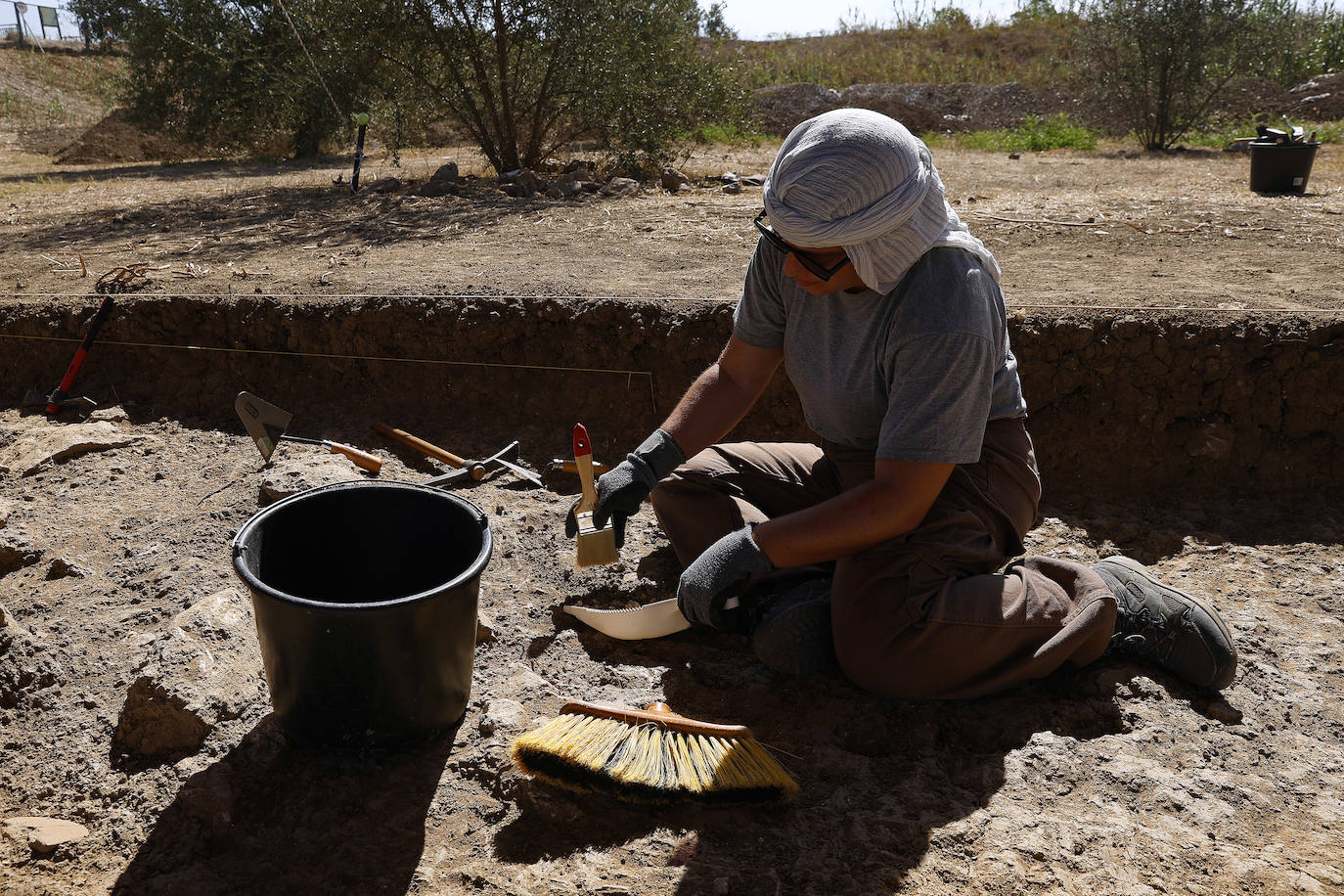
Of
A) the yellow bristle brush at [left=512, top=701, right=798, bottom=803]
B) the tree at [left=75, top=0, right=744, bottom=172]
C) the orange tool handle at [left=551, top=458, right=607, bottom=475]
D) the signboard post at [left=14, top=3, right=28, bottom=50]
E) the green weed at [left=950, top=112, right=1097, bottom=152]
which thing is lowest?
the yellow bristle brush at [left=512, top=701, right=798, bottom=803]

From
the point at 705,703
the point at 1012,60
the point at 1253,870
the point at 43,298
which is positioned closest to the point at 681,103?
the point at 43,298

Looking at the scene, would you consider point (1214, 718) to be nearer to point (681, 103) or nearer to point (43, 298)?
point (43, 298)

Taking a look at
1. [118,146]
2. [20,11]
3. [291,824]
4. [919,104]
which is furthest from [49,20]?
[291,824]

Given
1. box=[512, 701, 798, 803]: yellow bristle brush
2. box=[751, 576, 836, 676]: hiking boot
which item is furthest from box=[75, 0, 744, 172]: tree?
box=[512, 701, 798, 803]: yellow bristle brush

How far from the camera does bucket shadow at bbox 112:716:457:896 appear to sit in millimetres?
1771

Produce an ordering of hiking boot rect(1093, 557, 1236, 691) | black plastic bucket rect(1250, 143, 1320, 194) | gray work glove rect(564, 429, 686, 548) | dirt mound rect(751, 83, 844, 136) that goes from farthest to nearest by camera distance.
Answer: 1. dirt mound rect(751, 83, 844, 136)
2. black plastic bucket rect(1250, 143, 1320, 194)
3. gray work glove rect(564, 429, 686, 548)
4. hiking boot rect(1093, 557, 1236, 691)

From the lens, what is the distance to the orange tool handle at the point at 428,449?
11.2ft

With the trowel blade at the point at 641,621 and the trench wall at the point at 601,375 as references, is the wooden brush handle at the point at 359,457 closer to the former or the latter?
the trench wall at the point at 601,375

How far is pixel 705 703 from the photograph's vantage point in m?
2.29

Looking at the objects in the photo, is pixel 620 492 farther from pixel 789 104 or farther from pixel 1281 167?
pixel 789 104

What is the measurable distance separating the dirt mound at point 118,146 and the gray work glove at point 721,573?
12.1 metres

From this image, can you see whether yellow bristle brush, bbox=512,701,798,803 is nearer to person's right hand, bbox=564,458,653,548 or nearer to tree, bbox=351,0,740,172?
person's right hand, bbox=564,458,653,548

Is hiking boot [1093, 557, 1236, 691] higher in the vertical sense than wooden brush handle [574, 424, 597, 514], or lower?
lower

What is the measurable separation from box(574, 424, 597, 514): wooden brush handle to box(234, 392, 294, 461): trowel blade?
4.78 ft
